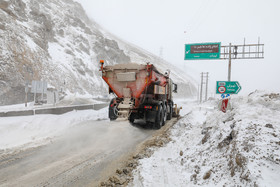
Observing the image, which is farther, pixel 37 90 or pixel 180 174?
pixel 37 90

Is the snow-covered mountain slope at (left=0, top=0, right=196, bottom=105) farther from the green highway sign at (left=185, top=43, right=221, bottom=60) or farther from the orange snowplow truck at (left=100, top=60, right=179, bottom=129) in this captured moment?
the orange snowplow truck at (left=100, top=60, right=179, bottom=129)

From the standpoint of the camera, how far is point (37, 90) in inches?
619

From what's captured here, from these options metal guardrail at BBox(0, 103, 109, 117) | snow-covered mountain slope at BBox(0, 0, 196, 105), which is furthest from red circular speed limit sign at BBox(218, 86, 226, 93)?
snow-covered mountain slope at BBox(0, 0, 196, 105)

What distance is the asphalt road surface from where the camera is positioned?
3668mm

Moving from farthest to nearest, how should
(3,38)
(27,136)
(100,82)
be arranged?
1. (100,82)
2. (3,38)
3. (27,136)

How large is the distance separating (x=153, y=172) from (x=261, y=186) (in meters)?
2.04

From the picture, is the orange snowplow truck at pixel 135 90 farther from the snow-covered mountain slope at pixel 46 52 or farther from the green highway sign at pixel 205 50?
the snow-covered mountain slope at pixel 46 52

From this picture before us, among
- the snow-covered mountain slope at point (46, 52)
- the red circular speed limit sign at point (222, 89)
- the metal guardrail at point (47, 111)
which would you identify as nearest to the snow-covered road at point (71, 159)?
the metal guardrail at point (47, 111)

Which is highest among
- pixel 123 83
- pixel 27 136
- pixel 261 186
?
pixel 123 83

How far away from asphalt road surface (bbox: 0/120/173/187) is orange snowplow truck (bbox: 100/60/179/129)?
147 centimetres

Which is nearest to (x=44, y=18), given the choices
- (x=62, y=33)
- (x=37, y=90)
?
(x=62, y=33)

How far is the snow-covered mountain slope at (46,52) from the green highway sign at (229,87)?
66.1ft

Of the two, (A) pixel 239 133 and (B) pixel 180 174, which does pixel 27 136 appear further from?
(A) pixel 239 133

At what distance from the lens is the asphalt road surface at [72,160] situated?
3668 mm
